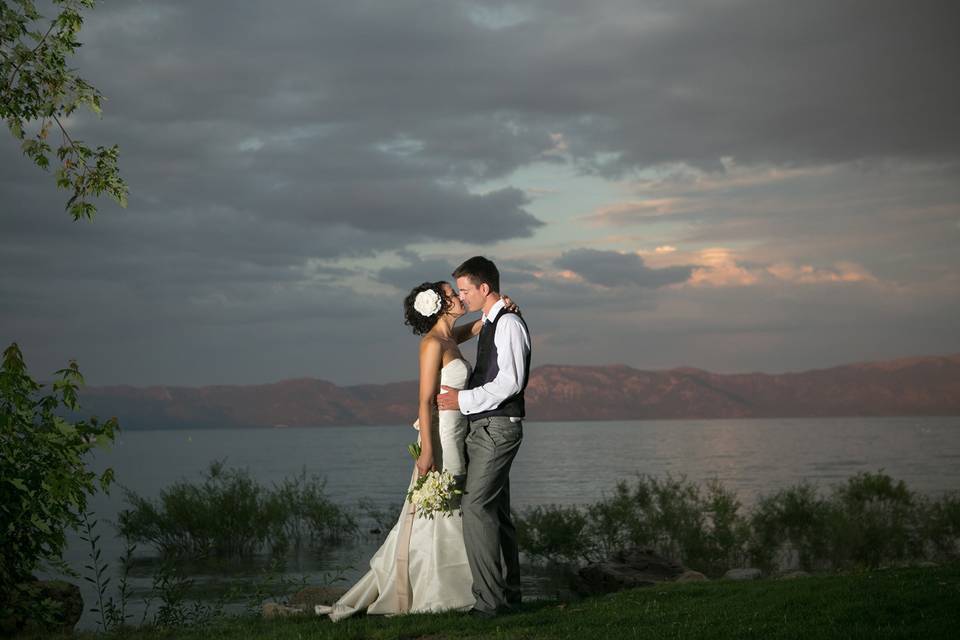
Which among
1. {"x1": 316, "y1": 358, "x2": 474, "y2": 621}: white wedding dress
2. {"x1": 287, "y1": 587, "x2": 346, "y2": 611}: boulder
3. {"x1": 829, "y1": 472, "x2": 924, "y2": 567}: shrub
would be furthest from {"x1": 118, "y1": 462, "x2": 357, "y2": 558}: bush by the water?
{"x1": 316, "y1": 358, "x2": 474, "y2": 621}: white wedding dress

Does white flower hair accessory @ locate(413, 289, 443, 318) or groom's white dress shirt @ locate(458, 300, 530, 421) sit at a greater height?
white flower hair accessory @ locate(413, 289, 443, 318)

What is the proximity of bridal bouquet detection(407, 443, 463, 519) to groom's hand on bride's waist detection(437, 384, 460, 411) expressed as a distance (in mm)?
604

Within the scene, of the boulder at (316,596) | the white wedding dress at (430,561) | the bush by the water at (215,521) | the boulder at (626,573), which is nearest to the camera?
the white wedding dress at (430,561)

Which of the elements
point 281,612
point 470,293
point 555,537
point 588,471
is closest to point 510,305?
point 470,293

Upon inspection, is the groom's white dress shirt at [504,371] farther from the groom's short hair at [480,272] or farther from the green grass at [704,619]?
the green grass at [704,619]

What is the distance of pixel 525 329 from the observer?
8297 millimetres

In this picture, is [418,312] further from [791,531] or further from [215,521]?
[215,521]

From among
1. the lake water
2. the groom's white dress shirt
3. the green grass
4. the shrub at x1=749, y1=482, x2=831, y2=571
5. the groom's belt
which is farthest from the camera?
the lake water

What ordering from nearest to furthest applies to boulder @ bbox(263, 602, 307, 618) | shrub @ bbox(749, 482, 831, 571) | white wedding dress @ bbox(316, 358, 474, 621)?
1. white wedding dress @ bbox(316, 358, 474, 621)
2. boulder @ bbox(263, 602, 307, 618)
3. shrub @ bbox(749, 482, 831, 571)

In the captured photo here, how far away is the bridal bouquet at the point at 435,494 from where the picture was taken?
8.30 metres

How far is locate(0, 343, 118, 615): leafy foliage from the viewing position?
7.71 metres

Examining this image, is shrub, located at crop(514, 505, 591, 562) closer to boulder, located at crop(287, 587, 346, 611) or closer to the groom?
boulder, located at crop(287, 587, 346, 611)

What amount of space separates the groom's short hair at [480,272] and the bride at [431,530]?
24cm

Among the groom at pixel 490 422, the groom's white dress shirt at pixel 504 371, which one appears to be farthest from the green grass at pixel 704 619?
the groom's white dress shirt at pixel 504 371
